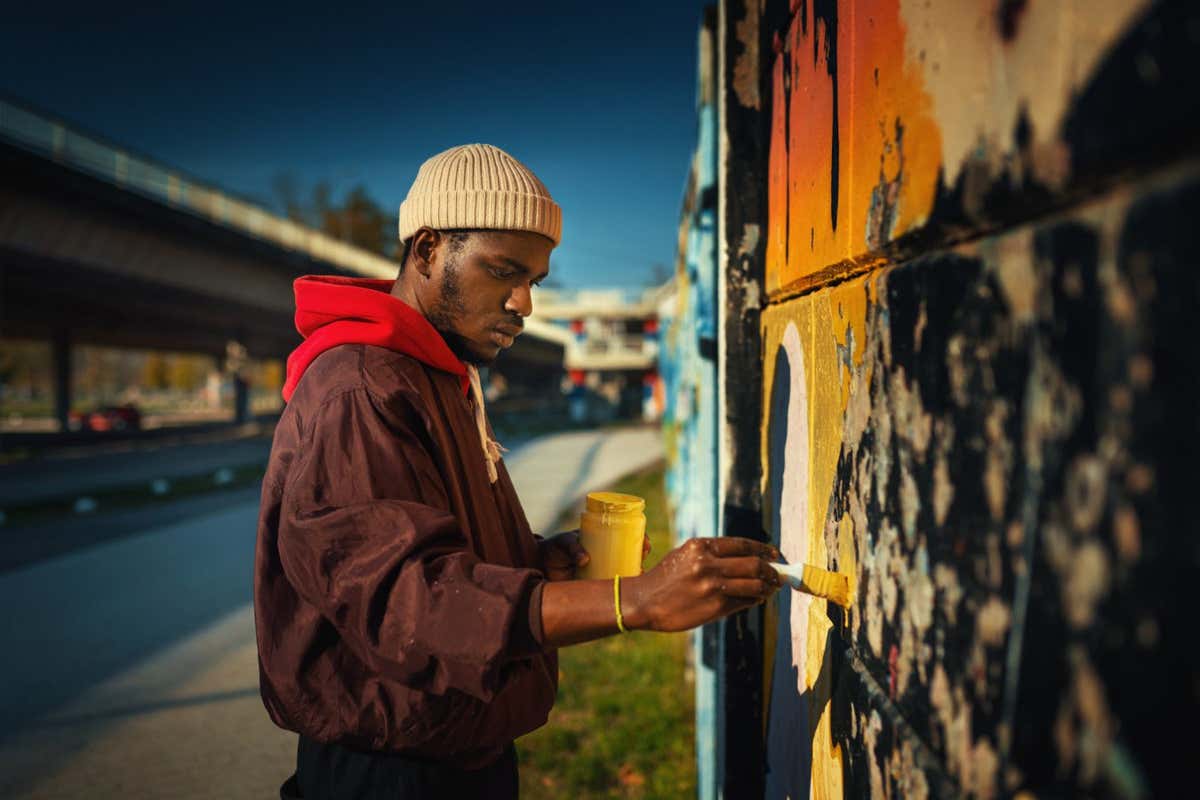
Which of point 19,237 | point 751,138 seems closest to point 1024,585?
point 751,138

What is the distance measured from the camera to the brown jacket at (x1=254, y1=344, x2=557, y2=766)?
4.08 feet

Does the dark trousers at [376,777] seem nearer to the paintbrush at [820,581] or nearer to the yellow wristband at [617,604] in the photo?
the yellow wristband at [617,604]

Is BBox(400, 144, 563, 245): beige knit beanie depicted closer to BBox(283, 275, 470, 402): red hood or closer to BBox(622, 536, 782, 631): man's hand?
BBox(283, 275, 470, 402): red hood

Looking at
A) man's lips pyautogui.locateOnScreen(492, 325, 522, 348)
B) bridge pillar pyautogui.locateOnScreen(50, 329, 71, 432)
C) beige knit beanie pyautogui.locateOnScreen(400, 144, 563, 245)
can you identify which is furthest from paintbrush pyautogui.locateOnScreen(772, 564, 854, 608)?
bridge pillar pyautogui.locateOnScreen(50, 329, 71, 432)

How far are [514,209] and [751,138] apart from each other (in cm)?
99

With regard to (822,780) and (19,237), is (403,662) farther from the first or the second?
(19,237)

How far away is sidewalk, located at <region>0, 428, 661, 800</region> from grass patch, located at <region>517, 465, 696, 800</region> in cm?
138

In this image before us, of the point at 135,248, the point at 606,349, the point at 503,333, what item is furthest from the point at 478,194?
the point at 606,349

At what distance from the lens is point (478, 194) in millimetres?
1722

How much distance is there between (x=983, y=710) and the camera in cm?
85

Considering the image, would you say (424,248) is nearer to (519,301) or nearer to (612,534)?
(519,301)

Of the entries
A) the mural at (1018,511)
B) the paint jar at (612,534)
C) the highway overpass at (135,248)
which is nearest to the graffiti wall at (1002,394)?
the mural at (1018,511)

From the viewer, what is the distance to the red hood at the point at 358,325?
1.60 metres

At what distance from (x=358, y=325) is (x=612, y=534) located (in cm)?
76
